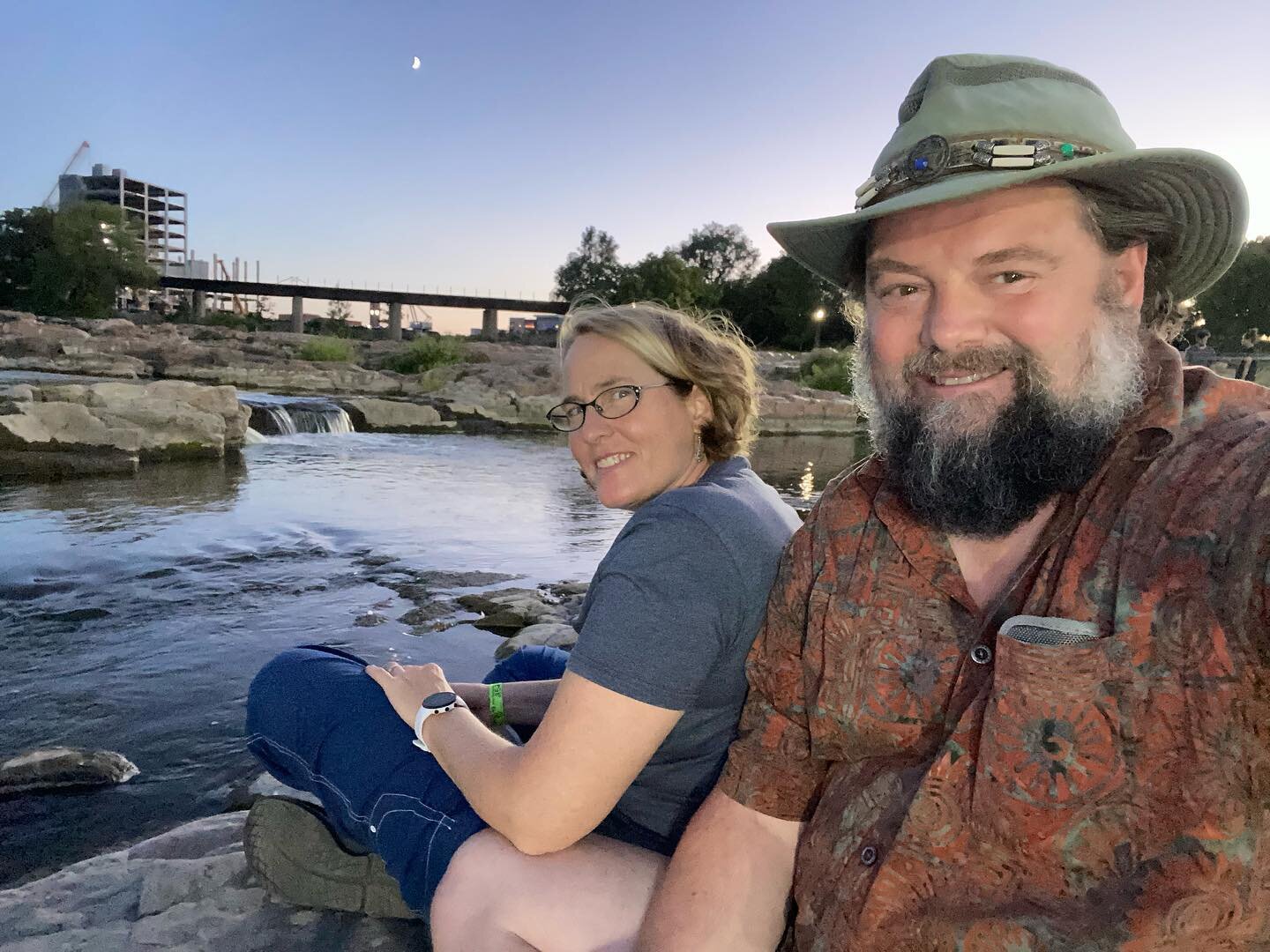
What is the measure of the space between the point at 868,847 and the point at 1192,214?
4.09ft

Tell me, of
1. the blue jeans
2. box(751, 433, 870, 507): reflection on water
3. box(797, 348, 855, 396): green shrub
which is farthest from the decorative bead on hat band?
box(797, 348, 855, 396): green shrub

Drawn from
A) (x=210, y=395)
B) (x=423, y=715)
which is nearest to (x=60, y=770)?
(x=423, y=715)

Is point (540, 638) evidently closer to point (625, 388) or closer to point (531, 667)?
point (531, 667)

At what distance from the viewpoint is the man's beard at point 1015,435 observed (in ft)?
4.23

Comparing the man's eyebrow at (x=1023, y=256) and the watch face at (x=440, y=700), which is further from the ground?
the man's eyebrow at (x=1023, y=256)

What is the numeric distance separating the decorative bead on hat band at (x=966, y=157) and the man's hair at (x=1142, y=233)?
85mm

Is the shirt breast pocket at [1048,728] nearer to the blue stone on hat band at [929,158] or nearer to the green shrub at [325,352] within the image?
the blue stone on hat band at [929,158]

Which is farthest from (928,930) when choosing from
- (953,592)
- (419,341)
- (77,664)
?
(419,341)

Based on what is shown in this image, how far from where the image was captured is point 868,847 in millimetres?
1276

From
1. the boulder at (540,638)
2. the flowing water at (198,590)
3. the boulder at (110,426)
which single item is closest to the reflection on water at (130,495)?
the flowing water at (198,590)

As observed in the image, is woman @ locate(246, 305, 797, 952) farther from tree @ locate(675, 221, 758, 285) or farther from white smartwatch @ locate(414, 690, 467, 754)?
tree @ locate(675, 221, 758, 285)

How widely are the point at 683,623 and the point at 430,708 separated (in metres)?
0.69

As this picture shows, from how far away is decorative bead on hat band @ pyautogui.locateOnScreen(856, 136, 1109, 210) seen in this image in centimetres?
134

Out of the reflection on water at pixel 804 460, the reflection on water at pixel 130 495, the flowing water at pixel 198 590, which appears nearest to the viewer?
the flowing water at pixel 198 590
